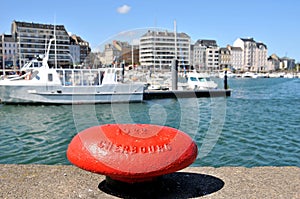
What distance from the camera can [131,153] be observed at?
447 centimetres

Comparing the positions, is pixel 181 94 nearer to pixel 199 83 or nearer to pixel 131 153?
pixel 199 83

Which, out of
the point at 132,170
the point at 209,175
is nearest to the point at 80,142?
the point at 132,170

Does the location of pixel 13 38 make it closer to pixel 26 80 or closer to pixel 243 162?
pixel 26 80

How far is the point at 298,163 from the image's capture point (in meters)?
10.5

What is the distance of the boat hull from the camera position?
89.1 feet

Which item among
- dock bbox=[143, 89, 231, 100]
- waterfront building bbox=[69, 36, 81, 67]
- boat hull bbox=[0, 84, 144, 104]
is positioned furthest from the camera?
waterfront building bbox=[69, 36, 81, 67]

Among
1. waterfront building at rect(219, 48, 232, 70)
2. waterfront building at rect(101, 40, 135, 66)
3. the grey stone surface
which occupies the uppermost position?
waterfront building at rect(219, 48, 232, 70)

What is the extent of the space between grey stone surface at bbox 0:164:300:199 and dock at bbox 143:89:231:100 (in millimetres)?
26699

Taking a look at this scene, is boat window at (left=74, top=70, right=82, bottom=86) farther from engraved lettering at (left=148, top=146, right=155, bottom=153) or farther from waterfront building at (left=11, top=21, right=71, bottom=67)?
waterfront building at (left=11, top=21, right=71, bottom=67)

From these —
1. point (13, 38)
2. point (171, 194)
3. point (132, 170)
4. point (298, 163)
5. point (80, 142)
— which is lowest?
point (298, 163)

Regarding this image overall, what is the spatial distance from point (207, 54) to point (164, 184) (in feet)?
579

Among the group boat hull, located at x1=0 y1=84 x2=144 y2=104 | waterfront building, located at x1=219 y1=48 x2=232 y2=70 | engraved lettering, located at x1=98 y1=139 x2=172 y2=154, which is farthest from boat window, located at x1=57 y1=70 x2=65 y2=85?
waterfront building, located at x1=219 y1=48 x2=232 y2=70

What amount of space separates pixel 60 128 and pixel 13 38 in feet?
373

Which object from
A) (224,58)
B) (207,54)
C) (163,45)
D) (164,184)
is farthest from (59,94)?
(224,58)
